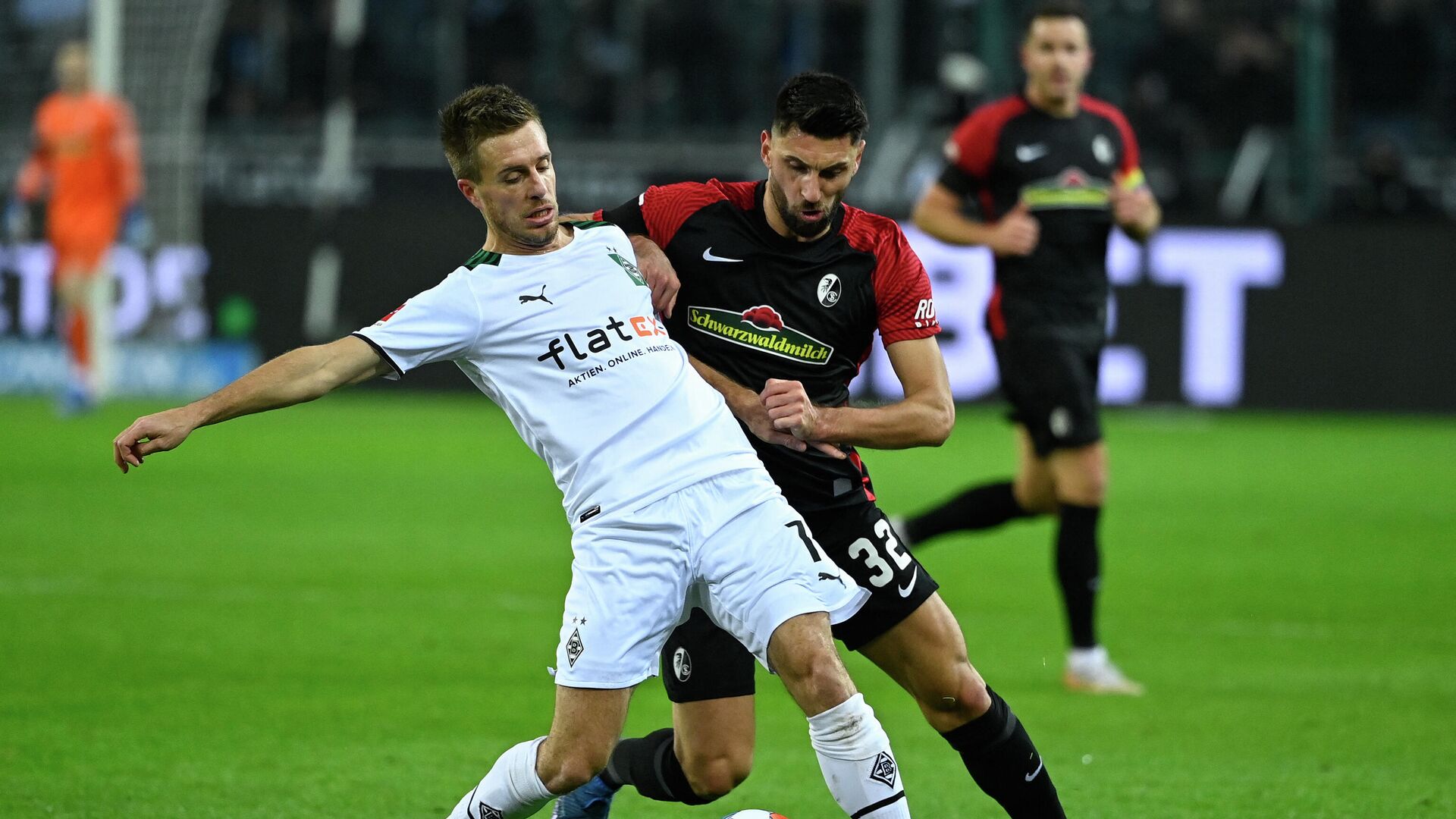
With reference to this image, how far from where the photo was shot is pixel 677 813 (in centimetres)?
525

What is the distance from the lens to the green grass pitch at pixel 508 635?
5395 millimetres

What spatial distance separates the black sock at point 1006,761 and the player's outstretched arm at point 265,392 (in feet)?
5.16

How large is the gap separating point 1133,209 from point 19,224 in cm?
1248

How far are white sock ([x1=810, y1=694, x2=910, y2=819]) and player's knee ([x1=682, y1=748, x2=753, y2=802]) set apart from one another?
0.36 metres

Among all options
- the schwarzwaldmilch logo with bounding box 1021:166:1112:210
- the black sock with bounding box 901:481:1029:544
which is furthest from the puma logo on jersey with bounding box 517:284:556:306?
the black sock with bounding box 901:481:1029:544

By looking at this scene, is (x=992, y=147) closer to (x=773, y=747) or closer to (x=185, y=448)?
(x=773, y=747)

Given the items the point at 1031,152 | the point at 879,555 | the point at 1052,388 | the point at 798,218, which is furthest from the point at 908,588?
the point at 1031,152

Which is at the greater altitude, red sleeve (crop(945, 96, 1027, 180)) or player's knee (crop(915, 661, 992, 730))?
red sleeve (crop(945, 96, 1027, 180))

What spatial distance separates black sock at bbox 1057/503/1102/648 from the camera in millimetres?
6914

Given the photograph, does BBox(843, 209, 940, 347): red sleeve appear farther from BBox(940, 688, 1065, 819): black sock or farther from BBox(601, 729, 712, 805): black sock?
BBox(601, 729, 712, 805): black sock

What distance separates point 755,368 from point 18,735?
2639 millimetres

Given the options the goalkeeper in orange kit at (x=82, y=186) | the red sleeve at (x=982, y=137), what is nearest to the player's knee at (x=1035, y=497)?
the red sleeve at (x=982, y=137)

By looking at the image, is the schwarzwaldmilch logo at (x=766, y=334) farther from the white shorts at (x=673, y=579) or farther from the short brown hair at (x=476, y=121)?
the short brown hair at (x=476, y=121)

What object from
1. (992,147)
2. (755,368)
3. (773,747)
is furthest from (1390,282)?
(755,368)
